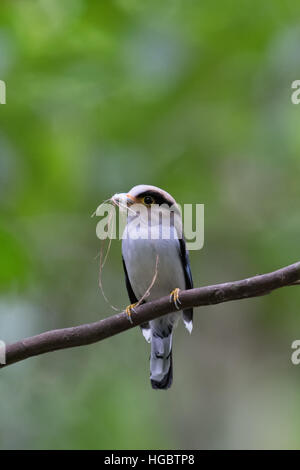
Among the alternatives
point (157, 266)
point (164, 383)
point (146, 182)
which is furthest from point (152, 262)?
point (164, 383)

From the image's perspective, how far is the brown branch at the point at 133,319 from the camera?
212 cm

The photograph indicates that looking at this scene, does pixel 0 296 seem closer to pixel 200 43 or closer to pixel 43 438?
pixel 43 438

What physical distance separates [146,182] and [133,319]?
1997 millimetres

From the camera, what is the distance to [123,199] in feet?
11.5

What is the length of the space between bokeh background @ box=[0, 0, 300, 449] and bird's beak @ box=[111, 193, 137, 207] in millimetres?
551

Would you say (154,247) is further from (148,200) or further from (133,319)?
(133,319)

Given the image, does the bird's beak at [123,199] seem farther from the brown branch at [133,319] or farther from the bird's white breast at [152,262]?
the brown branch at [133,319]

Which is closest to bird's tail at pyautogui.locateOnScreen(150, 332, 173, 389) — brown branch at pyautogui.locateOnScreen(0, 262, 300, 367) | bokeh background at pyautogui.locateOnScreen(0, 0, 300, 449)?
bokeh background at pyautogui.locateOnScreen(0, 0, 300, 449)

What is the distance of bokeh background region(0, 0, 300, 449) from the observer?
376 cm

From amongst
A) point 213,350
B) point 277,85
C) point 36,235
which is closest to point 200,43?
point 277,85

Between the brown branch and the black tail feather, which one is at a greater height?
the black tail feather

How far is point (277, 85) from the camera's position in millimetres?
4566

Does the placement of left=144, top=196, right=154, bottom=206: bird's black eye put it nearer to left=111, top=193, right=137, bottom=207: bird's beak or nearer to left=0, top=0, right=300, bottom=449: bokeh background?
left=111, top=193, right=137, bottom=207: bird's beak
